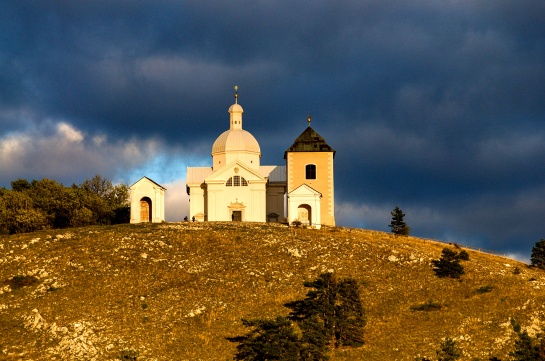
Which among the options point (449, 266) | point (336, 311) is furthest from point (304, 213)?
point (336, 311)

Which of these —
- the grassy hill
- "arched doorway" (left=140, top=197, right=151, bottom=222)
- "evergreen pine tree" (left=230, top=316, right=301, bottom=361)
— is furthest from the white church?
"evergreen pine tree" (left=230, top=316, right=301, bottom=361)

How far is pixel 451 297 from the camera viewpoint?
58969 millimetres

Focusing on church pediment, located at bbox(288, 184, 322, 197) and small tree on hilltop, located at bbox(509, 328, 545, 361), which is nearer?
small tree on hilltop, located at bbox(509, 328, 545, 361)

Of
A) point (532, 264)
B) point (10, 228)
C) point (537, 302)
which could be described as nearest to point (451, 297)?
point (537, 302)

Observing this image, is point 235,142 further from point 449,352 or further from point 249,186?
point 449,352

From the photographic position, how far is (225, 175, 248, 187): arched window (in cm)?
8669

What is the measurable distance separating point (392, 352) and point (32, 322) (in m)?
25.5

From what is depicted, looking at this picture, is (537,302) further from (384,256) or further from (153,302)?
(153,302)

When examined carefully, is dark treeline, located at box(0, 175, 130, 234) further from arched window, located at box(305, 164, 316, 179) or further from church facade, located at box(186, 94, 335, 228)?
arched window, located at box(305, 164, 316, 179)

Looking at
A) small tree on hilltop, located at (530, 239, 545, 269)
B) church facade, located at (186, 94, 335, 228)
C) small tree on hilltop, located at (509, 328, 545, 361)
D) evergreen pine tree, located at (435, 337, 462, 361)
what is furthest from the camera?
church facade, located at (186, 94, 335, 228)

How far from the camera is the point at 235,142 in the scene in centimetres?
9088

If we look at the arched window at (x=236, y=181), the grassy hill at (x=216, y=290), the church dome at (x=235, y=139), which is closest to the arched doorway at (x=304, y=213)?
the grassy hill at (x=216, y=290)

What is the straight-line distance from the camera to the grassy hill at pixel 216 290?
50.9 meters

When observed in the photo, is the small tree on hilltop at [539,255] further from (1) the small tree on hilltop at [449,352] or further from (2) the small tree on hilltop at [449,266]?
(1) the small tree on hilltop at [449,352]
